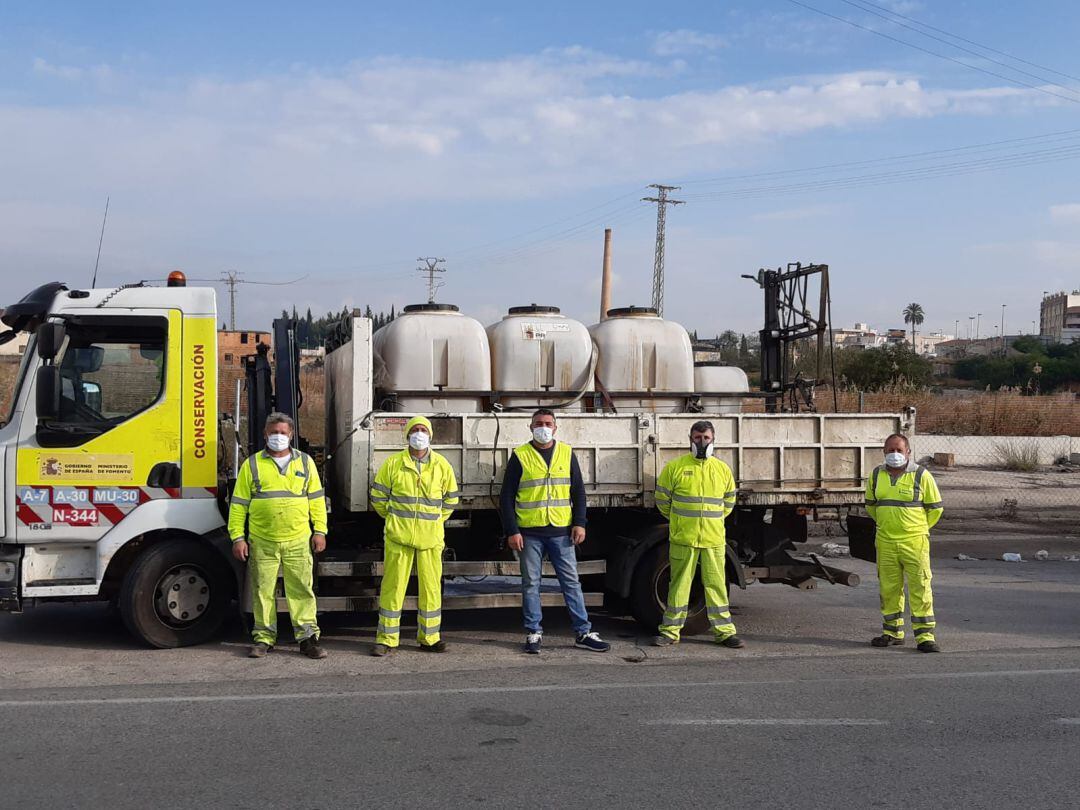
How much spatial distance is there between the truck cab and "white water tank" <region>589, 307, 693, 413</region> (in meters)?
3.23

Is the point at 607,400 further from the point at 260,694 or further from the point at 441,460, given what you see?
the point at 260,694

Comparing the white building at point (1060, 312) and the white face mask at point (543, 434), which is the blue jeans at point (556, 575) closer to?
the white face mask at point (543, 434)

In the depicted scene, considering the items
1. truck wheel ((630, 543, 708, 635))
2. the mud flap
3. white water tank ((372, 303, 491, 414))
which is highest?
white water tank ((372, 303, 491, 414))

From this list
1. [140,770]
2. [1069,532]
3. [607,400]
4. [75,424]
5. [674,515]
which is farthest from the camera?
[1069,532]

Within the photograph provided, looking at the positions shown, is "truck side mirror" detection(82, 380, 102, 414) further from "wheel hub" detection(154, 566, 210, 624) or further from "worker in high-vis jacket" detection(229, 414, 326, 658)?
"wheel hub" detection(154, 566, 210, 624)

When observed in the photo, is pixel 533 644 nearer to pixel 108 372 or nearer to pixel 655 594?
pixel 655 594

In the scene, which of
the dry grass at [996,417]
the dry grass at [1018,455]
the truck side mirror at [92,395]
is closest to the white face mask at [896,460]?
the truck side mirror at [92,395]

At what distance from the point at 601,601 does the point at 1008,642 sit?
10.2ft

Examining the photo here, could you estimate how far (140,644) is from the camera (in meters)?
7.25

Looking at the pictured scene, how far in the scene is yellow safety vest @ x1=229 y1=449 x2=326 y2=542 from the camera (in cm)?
697

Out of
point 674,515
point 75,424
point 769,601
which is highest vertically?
point 75,424

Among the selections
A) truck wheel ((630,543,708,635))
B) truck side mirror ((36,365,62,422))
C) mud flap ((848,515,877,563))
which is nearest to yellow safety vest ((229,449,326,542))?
truck side mirror ((36,365,62,422))

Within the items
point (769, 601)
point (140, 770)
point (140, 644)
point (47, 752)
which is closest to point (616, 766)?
point (140, 770)

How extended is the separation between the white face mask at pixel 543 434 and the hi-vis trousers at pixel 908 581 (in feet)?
8.84
